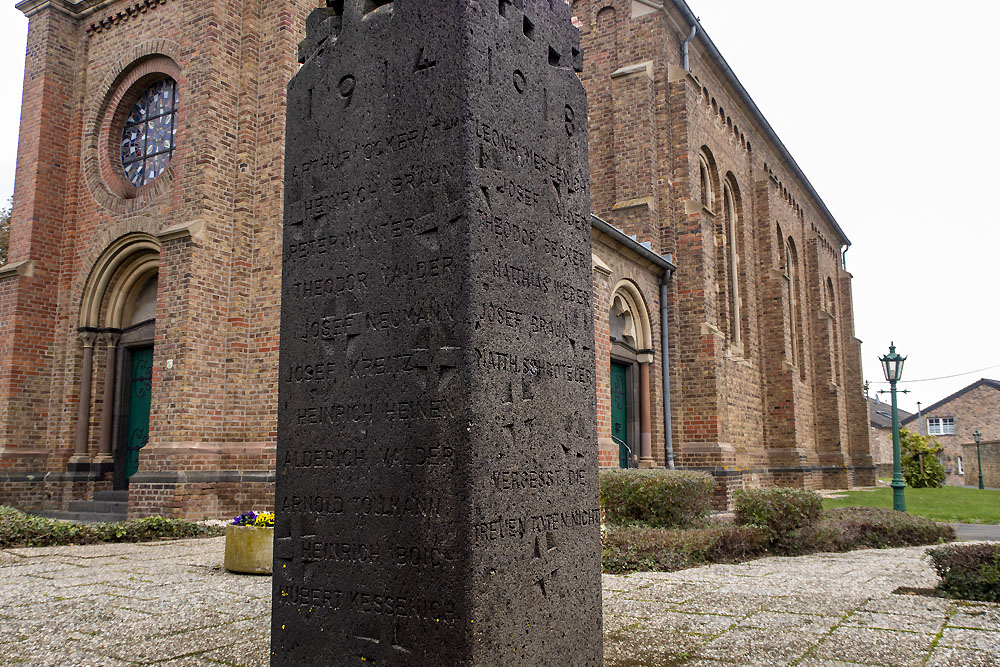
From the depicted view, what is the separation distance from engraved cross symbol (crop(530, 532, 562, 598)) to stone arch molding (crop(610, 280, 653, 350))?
1259 cm

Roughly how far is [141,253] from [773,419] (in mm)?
15631

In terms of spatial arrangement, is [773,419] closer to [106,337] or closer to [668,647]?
[106,337]

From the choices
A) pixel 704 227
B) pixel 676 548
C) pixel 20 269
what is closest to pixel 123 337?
pixel 20 269

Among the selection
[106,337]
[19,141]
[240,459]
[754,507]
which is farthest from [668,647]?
[19,141]

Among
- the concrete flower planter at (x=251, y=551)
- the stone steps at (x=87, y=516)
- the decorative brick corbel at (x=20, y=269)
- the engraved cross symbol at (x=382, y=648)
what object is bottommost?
the stone steps at (x=87, y=516)

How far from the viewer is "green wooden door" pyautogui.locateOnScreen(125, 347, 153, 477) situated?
13.5 m

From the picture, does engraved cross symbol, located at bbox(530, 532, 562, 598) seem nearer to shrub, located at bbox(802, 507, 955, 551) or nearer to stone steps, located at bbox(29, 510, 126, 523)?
shrub, located at bbox(802, 507, 955, 551)

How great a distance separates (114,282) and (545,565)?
1296cm

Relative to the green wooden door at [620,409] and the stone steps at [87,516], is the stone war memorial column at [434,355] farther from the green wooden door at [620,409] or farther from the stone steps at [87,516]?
the green wooden door at [620,409]

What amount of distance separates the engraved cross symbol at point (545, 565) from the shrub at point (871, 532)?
21.0 feet

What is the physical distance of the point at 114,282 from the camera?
540 inches

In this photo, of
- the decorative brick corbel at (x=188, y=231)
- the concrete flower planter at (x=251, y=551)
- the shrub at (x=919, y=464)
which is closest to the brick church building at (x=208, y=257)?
the decorative brick corbel at (x=188, y=231)

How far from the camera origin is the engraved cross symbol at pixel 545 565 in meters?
2.89

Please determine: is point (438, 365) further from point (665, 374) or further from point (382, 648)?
point (665, 374)
